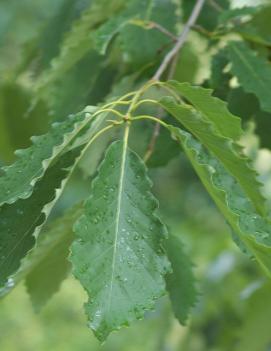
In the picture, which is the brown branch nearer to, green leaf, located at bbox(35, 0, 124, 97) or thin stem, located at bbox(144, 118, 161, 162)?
thin stem, located at bbox(144, 118, 161, 162)

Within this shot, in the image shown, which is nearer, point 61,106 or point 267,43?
point 267,43

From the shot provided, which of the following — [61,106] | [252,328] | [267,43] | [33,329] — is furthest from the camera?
[33,329]

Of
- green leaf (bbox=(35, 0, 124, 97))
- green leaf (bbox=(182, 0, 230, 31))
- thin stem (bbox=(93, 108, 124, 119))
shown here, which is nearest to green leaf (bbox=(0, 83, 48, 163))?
green leaf (bbox=(35, 0, 124, 97))

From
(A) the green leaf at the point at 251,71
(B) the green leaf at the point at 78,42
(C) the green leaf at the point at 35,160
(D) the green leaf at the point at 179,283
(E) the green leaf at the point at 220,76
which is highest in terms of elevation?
(C) the green leaf at the point at 35,160

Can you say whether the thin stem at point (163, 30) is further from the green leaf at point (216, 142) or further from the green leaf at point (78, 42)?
the green leaf at point (216, 142)

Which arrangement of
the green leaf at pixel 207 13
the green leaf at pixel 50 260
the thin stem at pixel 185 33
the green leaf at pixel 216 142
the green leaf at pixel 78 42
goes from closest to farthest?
1. the green leaf at pixel 216 142
2. the green leaf at pixel 50 260
3. the thin stem at pixel 185 33
4. the green leaf at pixel 78 42
5. the green leaf at pixel 207 13

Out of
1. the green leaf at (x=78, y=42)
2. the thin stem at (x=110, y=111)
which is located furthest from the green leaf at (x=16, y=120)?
the thin stem at (x=110, y=111)

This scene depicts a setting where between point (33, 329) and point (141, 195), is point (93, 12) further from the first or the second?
point (33, 329)

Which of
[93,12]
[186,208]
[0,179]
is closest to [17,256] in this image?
[0,179]

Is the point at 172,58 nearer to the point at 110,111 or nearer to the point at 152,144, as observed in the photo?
the point at 152,144
